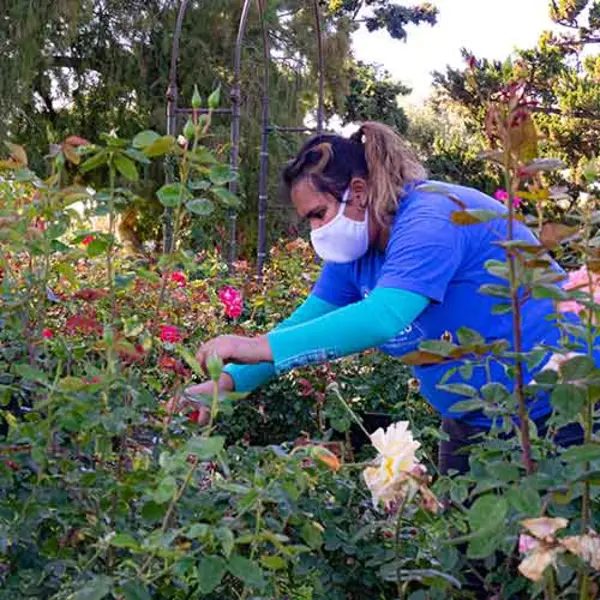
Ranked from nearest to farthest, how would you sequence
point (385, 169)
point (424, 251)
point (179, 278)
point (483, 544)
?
point (483, 544), point (424, 251), point (385, 169), point (179, 278)

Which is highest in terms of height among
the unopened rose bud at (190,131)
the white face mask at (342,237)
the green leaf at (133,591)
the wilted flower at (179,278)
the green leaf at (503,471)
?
the unopened rose bud at (190,131)

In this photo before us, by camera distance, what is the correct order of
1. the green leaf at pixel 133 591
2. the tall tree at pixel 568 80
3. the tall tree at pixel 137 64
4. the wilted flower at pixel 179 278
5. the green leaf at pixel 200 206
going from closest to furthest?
the green leaf at pixel 133 591 < the green leaf at pixel 200 206 < the wilted flower at pixel 179 278 < the tall tree at pixel 568 80 < the tall tree at pixel 137 64

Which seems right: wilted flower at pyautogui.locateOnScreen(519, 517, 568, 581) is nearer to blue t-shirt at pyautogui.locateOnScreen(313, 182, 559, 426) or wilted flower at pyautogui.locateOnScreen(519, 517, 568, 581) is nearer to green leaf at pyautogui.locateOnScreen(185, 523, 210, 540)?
green leaf at pyautogui.locateOnScreen(185, 523, 210, 540)

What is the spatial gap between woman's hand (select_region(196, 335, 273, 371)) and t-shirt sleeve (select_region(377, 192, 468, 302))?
9.1 inches

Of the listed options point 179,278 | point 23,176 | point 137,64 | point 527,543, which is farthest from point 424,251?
point 137,64

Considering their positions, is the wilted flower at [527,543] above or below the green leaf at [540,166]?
below

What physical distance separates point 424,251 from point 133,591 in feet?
2.76

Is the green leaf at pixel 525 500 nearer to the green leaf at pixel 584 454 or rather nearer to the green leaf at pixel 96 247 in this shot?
the green leaf at pixel 584 454

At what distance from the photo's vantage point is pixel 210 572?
1086mm

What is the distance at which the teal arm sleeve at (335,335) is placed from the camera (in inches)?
65.9

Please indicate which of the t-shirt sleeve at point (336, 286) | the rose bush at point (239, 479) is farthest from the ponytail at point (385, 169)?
the rose bush at point (239, 479)

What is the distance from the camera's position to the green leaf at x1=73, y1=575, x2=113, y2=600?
106 cm

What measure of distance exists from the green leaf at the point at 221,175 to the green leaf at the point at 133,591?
467mm

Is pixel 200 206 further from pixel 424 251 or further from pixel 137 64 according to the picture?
pixel 137 64
